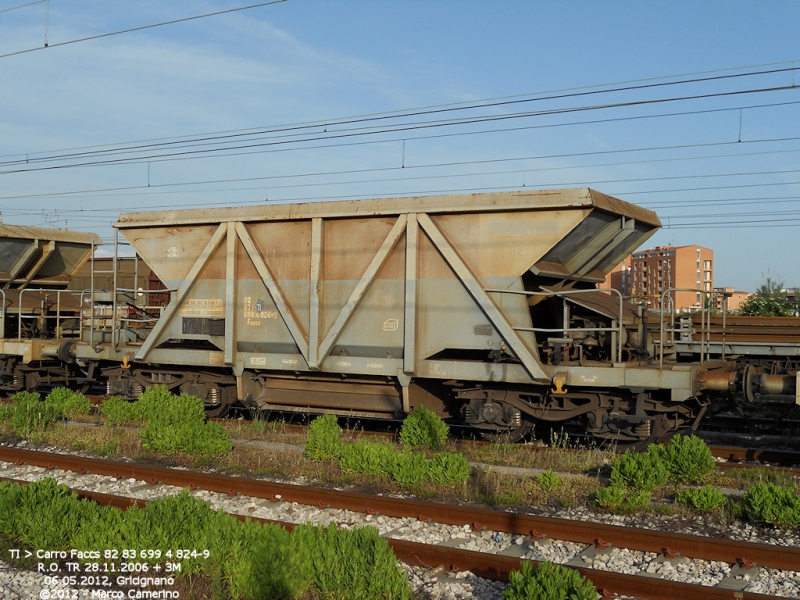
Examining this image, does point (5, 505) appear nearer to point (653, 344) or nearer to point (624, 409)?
point (624, 409)

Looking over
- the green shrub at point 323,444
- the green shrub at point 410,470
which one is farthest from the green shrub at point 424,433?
the green shrub at point 410,470

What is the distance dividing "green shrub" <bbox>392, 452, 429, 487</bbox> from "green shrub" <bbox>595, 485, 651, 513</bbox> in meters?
1.93

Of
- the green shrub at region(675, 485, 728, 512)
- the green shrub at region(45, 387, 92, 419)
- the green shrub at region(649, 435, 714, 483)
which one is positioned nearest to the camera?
the green shrub at region(675, 485, 728, 512)

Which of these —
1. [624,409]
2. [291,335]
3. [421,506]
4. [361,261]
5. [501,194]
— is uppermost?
[501,194]

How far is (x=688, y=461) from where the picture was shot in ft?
28.9

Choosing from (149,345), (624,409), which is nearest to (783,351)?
(624,409)

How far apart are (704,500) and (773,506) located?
0.67 metres

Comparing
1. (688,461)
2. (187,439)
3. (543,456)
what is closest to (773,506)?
(688,461)

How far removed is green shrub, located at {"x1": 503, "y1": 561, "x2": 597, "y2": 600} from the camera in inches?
186

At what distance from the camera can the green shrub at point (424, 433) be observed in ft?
34.9

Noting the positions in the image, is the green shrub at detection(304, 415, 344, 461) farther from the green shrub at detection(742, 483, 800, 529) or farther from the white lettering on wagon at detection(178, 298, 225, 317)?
the green shrub at detection(742, 483, 800, 529)

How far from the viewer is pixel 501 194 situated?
34.6 feet

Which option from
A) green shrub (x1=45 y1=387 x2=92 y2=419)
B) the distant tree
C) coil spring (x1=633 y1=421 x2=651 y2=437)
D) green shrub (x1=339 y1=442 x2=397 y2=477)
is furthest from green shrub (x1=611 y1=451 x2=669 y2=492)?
the distant tree

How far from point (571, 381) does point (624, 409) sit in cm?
86
